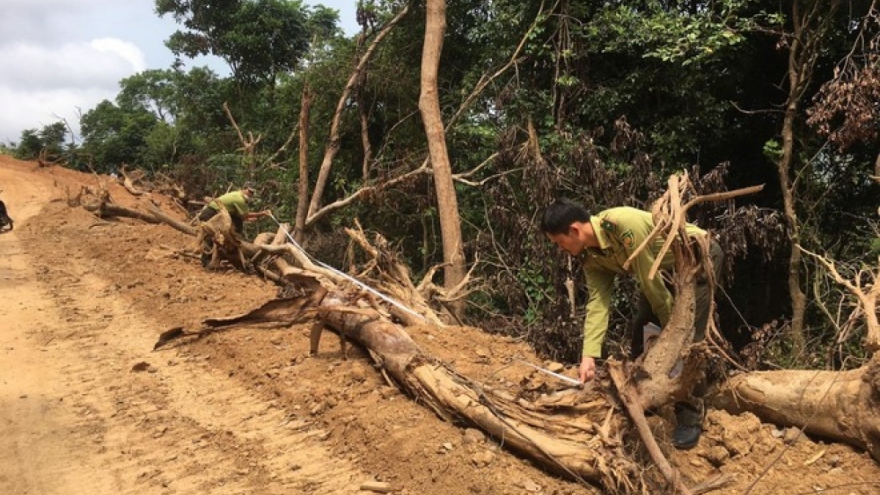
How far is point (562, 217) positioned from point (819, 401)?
1.53 m

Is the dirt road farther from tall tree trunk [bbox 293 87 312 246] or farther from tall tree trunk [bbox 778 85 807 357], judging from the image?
tall tree trunk [bbox 778 85 807 357]

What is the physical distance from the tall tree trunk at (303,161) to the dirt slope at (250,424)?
3975 millimetres

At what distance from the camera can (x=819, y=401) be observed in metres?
3.12

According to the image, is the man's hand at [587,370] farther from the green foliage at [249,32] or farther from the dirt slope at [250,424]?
the green foliage at [249,32]

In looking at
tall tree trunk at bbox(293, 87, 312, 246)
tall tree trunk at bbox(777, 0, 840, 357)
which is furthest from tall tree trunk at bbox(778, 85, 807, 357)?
tall tree trunk at bbox(293, 87, 312, 246)

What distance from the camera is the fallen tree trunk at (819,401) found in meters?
2.90

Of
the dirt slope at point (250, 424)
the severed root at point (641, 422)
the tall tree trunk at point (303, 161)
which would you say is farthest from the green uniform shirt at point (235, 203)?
the severed root at point (641, 422)

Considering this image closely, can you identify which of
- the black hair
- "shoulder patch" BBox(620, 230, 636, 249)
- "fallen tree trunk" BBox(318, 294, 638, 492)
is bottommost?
"fallen tree trunk" BBox(318, 294, 638, 492)

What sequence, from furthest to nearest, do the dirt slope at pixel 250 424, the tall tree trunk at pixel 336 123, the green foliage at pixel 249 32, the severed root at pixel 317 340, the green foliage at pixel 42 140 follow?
the green foliage at pixel 42 140
the green foliage at pixel 249 32
the tall tree trunk at pixel 336 123
the severed root at pixel 317 340
the dirt slope at pixel 250 424

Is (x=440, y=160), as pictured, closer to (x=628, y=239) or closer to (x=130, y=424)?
(x=130, y=424)

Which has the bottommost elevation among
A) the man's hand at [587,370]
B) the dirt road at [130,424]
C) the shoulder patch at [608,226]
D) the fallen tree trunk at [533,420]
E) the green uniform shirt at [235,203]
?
the dirt road at [130,424]

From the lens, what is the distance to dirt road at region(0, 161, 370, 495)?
127 inches

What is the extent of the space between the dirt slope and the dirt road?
1cm

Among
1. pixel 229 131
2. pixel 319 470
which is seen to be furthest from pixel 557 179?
pixel 229 131
